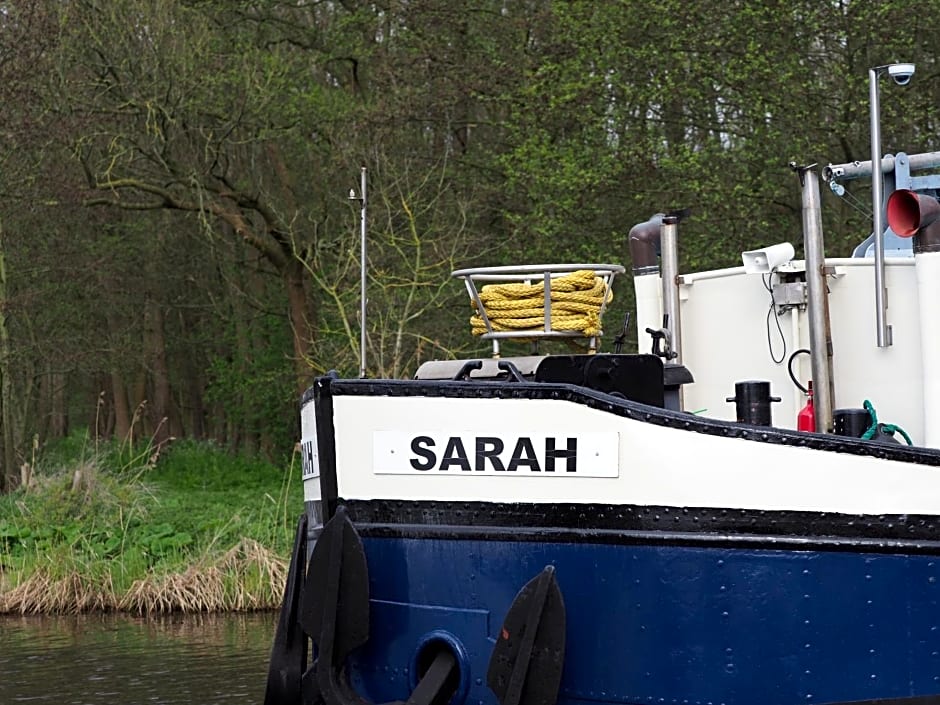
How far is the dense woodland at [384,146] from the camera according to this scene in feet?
60.4

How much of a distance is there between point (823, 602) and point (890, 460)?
0.59m

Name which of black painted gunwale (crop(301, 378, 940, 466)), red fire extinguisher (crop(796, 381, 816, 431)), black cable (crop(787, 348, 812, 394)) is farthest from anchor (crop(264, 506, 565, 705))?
black cable (crop(787, 348, 812, 394))

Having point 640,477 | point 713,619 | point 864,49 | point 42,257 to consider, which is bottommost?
point 713,619

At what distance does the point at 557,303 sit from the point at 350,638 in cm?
204

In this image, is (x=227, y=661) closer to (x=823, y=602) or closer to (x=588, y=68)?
(x=823, y=602)

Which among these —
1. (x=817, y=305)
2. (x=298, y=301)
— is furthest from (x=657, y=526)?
(x=298, y=301)

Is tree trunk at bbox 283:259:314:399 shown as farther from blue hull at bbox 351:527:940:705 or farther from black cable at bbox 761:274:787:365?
blue hull at bbox 351:527:940:705

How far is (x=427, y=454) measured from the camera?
642 centimetres

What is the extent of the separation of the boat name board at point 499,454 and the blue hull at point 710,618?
12.0 inches

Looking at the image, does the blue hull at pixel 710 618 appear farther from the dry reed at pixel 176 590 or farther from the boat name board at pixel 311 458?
the dry reed at pixel 176 590

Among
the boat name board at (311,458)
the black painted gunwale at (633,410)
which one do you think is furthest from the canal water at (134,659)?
the black painted gunwale at (633,410)

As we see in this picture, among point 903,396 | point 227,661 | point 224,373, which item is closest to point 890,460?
Answer: point 903,396

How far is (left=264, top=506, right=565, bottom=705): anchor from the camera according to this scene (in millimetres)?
6105

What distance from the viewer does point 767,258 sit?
738 centimetres
